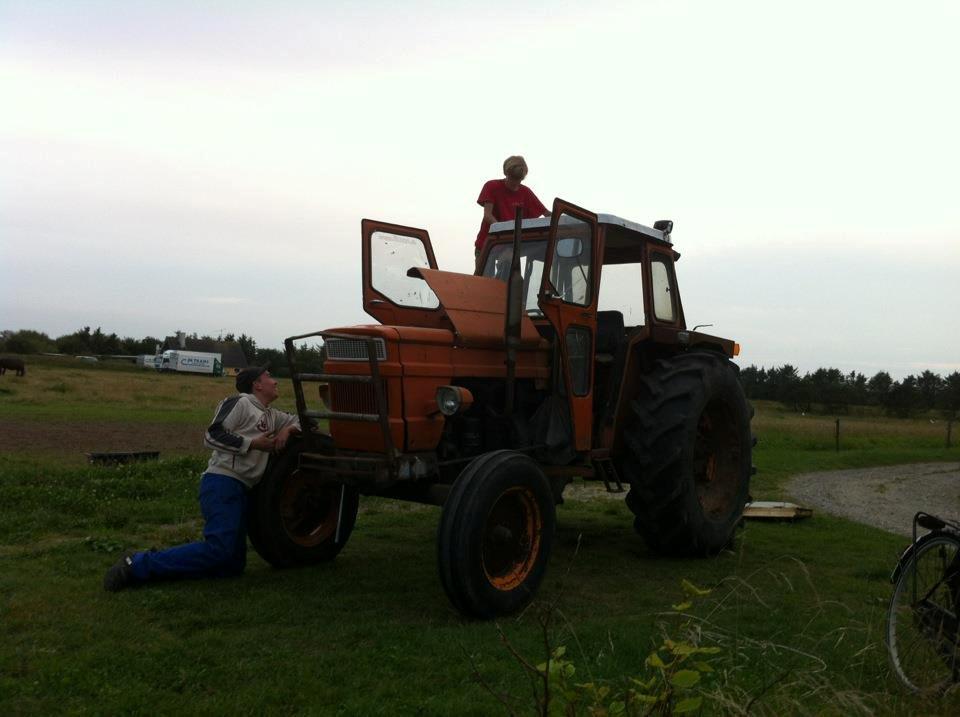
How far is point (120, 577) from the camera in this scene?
5.45 meters

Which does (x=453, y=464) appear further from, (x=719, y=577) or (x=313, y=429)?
(x=719, y=577)

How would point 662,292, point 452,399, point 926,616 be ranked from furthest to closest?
point 662,292 → point 452,399 → point 926,616

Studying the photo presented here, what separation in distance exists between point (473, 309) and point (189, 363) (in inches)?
2608

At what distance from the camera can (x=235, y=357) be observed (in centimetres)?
7544

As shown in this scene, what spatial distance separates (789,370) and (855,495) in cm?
3647

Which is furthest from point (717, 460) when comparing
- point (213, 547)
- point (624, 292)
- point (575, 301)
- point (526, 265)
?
point (213, 547)

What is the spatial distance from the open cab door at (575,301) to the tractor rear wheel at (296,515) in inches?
67.0

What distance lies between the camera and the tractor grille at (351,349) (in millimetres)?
5550

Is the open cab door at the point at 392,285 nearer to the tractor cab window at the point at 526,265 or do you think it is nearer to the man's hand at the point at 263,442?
the tractor cab window at the point at 526,265

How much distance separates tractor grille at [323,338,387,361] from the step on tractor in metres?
0.01

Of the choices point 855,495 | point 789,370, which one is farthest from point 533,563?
point 789,370

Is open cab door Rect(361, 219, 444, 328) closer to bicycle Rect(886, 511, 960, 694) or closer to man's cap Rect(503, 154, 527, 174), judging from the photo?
man's cap Rect(503, 154, 527, 174)

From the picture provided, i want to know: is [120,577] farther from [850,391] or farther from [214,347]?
[214,347]

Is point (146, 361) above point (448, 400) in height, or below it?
above
